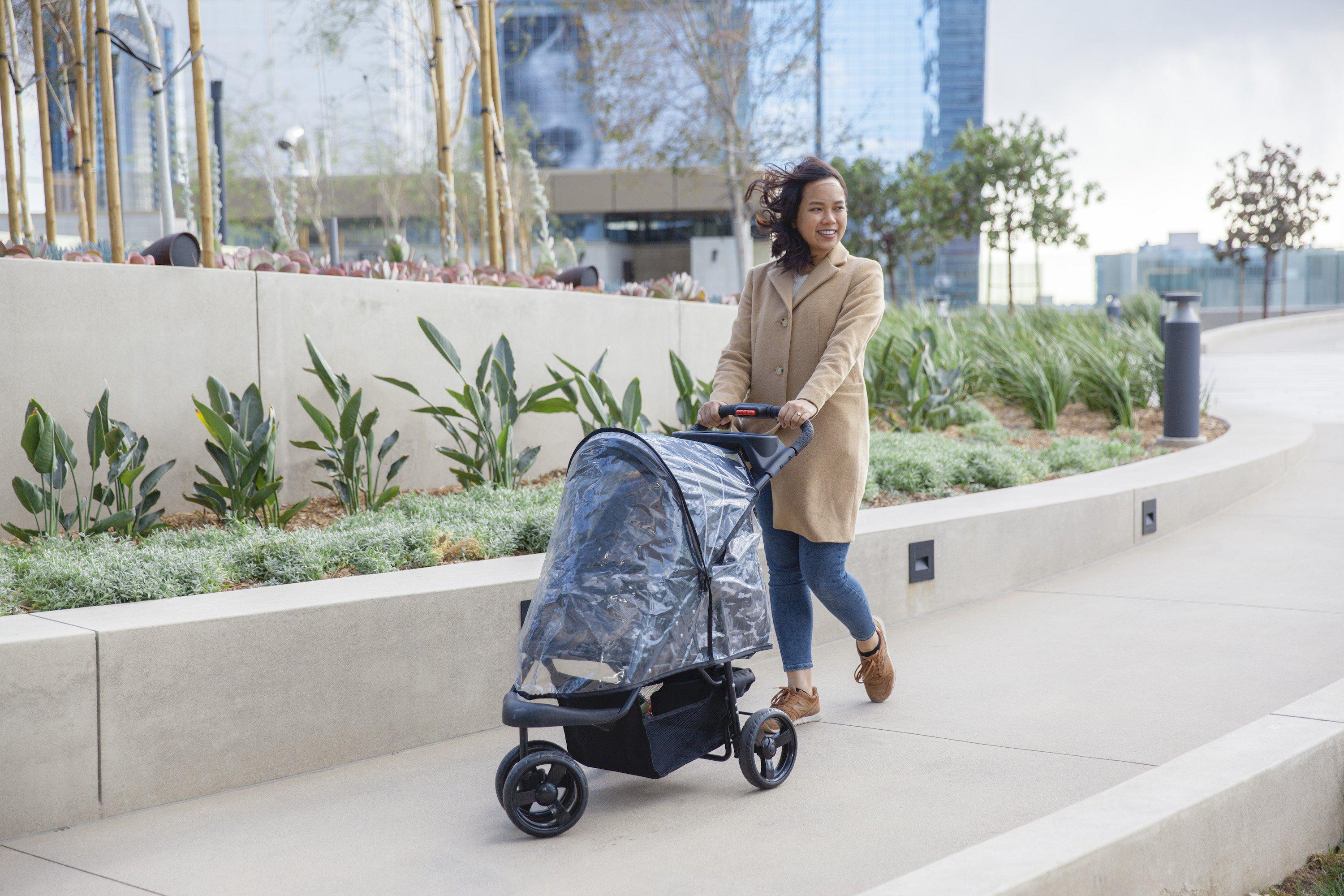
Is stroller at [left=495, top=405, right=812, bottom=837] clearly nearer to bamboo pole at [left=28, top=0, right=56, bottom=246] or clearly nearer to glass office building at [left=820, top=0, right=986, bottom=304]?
bamboo pole at [left=28, top=0, right=56, bottom=246]

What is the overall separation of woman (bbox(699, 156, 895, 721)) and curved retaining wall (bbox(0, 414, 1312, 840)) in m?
0.89

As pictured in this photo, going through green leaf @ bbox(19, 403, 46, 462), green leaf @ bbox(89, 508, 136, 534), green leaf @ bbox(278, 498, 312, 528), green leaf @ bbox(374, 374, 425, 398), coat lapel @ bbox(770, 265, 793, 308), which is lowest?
green leaf @ bbox(278, 498, 312, 528)

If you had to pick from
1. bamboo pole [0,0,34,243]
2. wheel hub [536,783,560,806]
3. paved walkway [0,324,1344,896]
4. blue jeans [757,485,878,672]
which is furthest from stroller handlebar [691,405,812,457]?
bamboo pole [0,0,34,243]

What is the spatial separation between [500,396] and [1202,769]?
3.49 metres

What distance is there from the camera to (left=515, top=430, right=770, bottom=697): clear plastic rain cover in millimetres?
2623

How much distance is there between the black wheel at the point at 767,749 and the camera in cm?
288

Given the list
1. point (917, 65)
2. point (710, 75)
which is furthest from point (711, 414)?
point (917, 65)

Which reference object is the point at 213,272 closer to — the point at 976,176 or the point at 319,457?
the point at 319,457

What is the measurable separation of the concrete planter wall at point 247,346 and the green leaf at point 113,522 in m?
0.54

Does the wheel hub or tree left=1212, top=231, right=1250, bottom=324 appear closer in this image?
the wheel hub

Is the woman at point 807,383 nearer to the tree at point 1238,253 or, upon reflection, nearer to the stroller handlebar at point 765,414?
the stroller handlebar at point 765,414

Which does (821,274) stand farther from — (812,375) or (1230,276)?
(1230,276)

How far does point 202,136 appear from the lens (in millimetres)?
5086

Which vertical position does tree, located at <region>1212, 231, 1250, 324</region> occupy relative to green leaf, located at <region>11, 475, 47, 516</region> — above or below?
above
